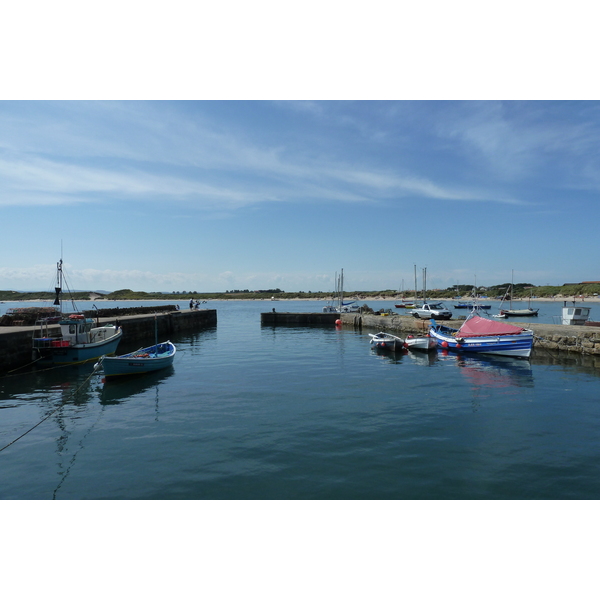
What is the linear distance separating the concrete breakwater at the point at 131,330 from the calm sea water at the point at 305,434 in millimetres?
2146

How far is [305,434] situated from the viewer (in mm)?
12914

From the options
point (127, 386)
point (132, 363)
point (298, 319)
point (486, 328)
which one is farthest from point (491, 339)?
point (298, 319)

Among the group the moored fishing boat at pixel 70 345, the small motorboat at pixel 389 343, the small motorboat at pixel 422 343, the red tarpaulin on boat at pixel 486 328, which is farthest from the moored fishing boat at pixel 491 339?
the moored fishing boat at pixel 70 345

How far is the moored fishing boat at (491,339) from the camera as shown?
90.8ft

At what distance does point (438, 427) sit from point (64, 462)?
1248cm

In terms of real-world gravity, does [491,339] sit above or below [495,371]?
above

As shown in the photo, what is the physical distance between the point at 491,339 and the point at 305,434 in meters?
21.9

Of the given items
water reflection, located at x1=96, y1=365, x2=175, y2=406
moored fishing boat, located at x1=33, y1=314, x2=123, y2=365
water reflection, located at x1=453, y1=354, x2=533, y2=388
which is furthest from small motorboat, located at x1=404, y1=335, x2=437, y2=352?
moored fishing boat, located at x1=33, y1=314, x2=123, y2=365

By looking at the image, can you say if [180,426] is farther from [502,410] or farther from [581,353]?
[581,353]

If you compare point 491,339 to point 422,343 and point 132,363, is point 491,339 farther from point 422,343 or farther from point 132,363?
point 132,363

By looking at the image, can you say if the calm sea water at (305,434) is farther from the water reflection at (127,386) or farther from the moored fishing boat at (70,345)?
the moored fishing boat at (70,345)

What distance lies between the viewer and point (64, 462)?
11.2 m

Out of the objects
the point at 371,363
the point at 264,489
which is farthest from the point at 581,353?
the point at 264,489

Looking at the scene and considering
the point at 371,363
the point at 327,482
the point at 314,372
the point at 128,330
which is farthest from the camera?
the point at 128,330
